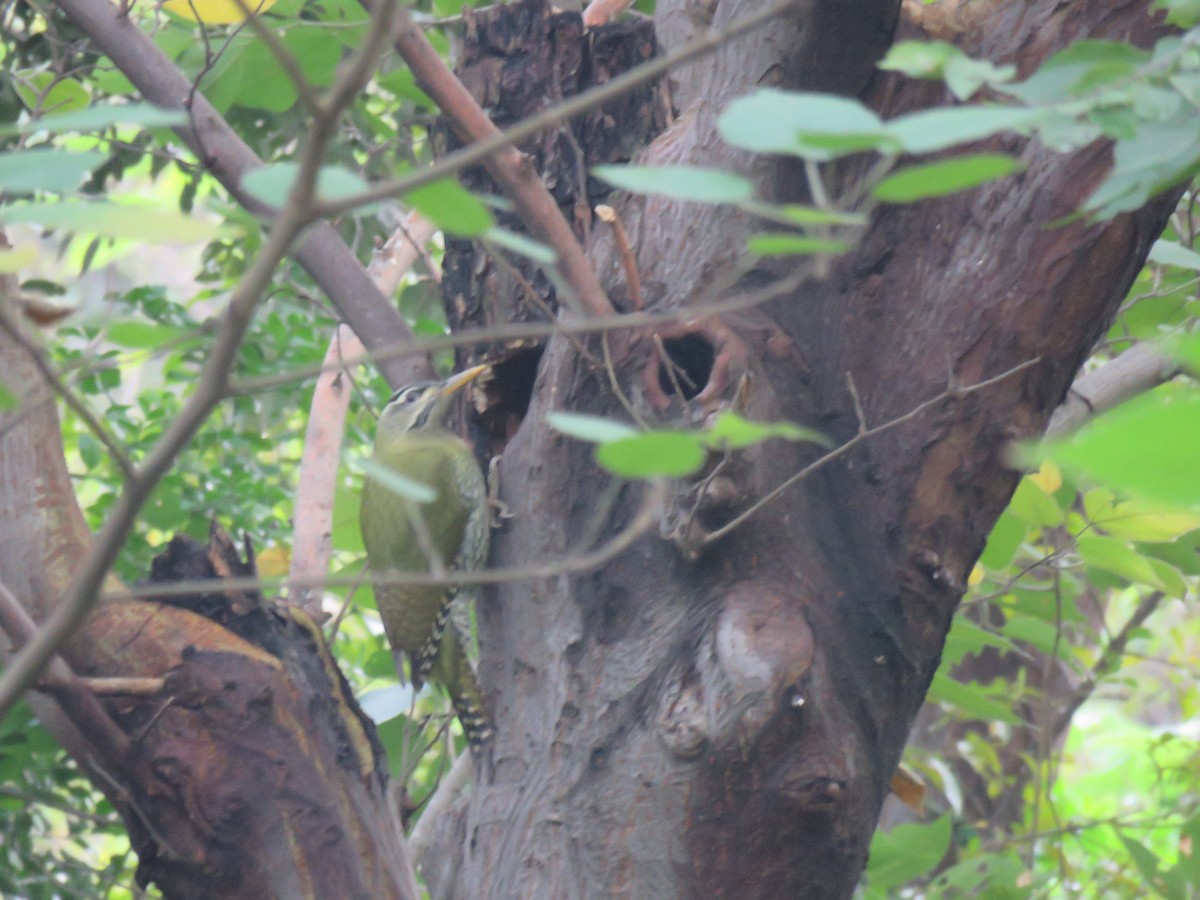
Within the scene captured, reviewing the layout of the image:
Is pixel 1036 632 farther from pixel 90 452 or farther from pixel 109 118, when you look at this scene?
pixel 109 118

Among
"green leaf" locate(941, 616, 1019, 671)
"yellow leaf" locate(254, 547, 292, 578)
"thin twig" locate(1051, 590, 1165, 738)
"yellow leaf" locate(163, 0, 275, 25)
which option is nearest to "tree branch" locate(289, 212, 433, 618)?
"yellow leaf" locate(254, 547, 292, 578)

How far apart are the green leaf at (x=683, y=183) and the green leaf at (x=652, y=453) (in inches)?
6.1

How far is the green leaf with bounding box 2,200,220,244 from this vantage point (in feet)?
2.45

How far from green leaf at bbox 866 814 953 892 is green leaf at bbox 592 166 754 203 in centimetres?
206

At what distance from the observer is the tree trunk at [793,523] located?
1.73 m

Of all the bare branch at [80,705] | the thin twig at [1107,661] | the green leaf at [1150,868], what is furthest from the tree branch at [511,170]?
the thin twig at [1107,661]

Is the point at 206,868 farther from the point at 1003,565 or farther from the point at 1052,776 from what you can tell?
the point at 1052,776

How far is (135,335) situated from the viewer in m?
0.96

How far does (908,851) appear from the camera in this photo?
8.60 feet

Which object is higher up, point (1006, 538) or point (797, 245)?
point (797, 245)

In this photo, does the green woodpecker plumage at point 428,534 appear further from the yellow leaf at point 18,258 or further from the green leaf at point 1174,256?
the yellow leaf at point 18,258

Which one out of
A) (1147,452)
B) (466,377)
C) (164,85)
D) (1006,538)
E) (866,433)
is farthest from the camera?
(1006,538)

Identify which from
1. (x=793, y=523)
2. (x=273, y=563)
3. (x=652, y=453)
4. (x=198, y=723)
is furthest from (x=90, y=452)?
(x=652, y=453)

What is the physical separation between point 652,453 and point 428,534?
2146mm
